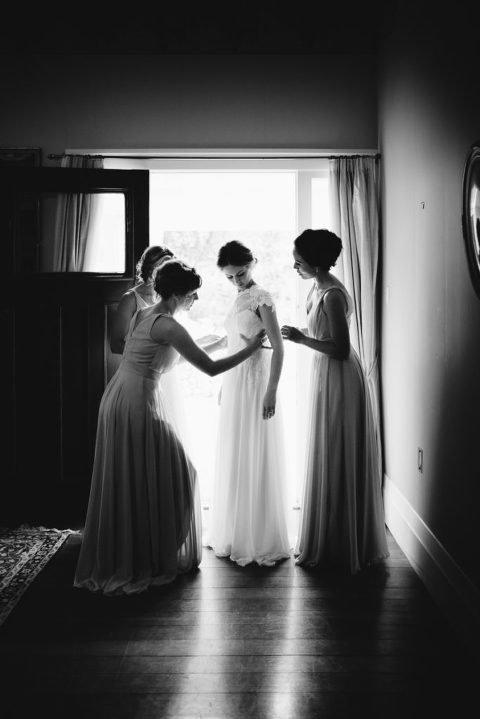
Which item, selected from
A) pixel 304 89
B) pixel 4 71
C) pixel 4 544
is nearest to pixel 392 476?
pixel 4 544

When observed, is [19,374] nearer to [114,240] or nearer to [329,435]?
[114,240]

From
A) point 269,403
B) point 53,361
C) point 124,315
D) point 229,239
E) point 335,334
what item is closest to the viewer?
point 335,334

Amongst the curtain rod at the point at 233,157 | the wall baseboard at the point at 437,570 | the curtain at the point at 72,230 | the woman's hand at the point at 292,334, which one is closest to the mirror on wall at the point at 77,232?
the curtain at the point at 72,230

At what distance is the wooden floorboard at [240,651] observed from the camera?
1891 mm

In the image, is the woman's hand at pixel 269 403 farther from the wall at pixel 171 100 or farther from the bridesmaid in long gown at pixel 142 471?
the wall at pixel 171 100

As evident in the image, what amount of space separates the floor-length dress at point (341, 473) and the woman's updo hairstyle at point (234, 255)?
464mm

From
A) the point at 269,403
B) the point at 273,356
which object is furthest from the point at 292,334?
the point at 269,403

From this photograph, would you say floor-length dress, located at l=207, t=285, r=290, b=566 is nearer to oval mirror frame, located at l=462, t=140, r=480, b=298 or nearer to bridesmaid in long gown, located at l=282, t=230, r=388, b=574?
bridesmaid in long gown, located at l=282, t=230, r=388, b=574

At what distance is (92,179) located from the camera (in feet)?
12.8

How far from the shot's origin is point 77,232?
3.99 m

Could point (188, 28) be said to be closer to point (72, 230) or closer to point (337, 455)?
point (72, 230)

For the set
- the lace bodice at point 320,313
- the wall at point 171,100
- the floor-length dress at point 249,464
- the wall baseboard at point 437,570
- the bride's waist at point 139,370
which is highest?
the wall at point 171,100

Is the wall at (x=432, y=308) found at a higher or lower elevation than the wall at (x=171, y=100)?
lower

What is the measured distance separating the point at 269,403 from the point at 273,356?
243 mm
